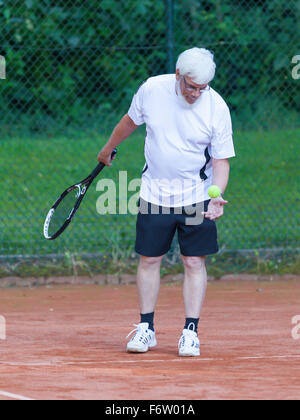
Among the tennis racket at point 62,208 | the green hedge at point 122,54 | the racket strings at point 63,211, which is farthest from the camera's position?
the green hedge at point 122,54

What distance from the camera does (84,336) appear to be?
621 cm

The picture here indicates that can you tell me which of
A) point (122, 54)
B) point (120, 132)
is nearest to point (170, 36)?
point (122, 54)

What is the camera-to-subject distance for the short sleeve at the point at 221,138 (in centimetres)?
541

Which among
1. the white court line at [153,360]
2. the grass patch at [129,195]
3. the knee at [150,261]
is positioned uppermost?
the grass patch at [129,195]

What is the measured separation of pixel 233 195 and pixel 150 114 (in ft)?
18.7

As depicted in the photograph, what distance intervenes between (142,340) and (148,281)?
352 millimetres

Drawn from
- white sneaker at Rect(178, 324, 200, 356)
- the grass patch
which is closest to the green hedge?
the grass patch

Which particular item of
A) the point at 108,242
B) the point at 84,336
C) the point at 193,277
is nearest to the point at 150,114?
the point at 193,277

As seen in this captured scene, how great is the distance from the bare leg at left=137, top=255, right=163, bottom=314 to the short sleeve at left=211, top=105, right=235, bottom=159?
0.74 meters

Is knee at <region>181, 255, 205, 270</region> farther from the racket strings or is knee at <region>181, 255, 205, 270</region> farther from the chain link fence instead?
the chain link fence

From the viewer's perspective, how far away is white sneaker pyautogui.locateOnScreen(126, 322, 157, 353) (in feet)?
18.2

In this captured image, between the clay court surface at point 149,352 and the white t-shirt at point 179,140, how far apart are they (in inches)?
37.9

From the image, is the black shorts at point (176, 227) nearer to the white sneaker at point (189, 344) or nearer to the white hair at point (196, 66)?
the white sneaker at point (189, 344)

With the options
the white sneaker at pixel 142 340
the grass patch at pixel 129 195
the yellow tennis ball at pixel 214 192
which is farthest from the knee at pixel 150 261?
the grass patch at pixel 129 195
